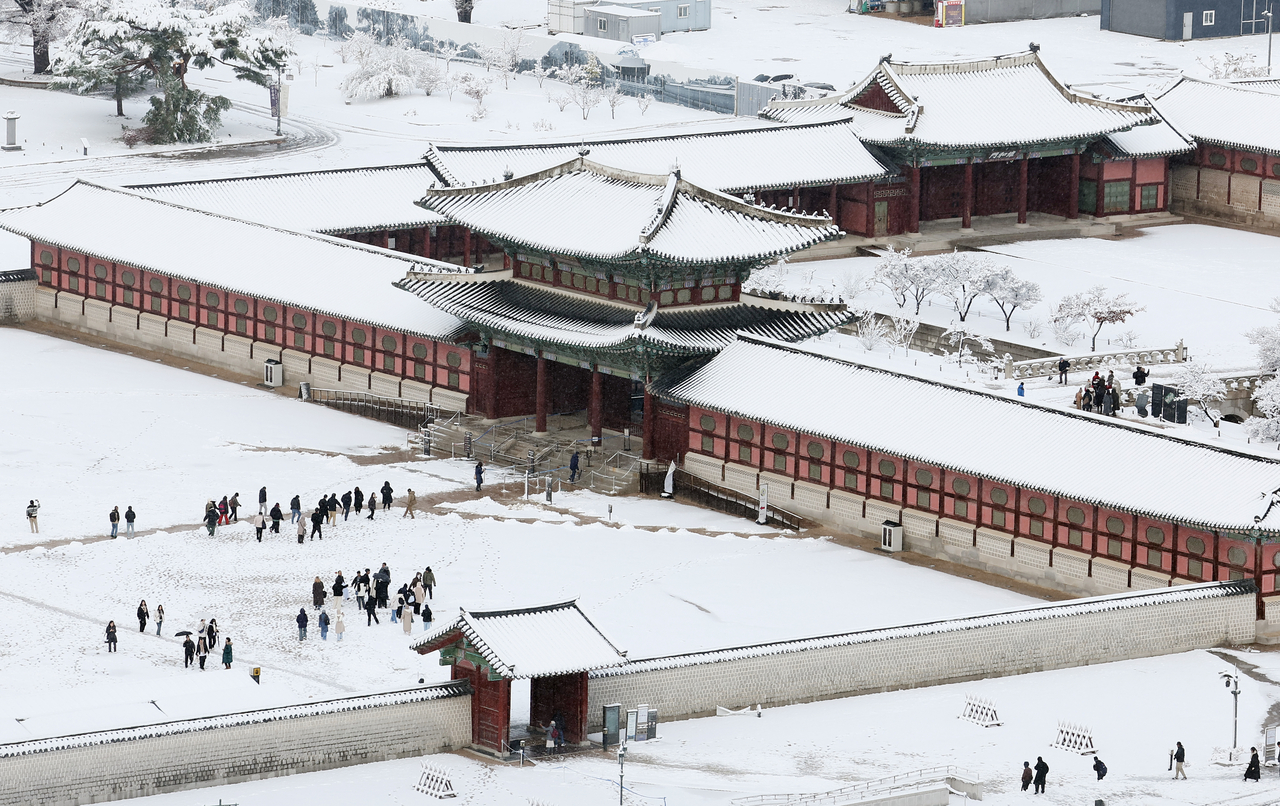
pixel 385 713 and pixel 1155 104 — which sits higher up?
pixel 1155 104

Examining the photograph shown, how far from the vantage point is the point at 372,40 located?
534 ft

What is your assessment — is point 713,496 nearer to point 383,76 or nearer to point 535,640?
point 535,640

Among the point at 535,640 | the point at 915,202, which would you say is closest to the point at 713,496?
the point at 535,640

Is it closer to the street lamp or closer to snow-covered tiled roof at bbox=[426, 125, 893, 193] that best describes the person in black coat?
the street lamp

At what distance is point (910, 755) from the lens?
6112 cm

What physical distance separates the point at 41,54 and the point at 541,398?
73805 millimetres

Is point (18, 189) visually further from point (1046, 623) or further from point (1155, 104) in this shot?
point (1046, 623)

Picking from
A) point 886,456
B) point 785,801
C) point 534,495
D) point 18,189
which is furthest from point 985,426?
point 18,189

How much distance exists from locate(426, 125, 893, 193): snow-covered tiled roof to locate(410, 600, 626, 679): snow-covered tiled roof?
157 ft

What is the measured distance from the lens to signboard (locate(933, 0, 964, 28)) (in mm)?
174375

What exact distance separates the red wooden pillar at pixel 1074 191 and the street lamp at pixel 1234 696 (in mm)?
56731

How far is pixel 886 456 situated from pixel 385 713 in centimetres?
2318

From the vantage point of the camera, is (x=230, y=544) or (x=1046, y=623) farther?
(x=230, y=544)

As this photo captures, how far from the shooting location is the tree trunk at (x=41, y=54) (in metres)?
150
